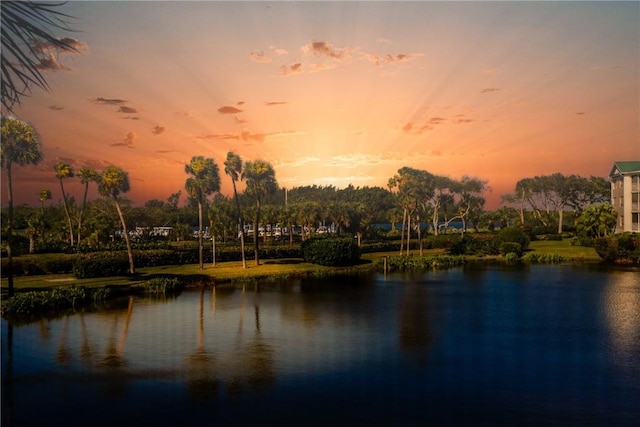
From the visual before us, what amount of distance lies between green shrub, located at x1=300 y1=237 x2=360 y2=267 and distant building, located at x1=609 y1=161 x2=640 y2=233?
159 ft

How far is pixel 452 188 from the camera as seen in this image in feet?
472

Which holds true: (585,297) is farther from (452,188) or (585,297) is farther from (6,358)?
(452,188)

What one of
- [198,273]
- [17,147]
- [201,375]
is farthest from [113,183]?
[201,375]

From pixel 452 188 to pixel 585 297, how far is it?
102 metres

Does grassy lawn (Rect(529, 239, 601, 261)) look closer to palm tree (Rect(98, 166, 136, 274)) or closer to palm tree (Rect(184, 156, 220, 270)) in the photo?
palm tree (Rect(184, 156, 220, 270))

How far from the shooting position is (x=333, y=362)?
2567 cm

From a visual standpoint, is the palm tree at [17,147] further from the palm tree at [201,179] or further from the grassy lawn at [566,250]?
the grassy lawn at [566,250]

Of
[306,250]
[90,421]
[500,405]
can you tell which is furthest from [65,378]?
[306,250]

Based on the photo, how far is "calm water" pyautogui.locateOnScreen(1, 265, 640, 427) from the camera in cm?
1955

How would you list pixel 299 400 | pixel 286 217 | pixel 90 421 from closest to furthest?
pixel 90 421 → pixel 299 400 → pixel 286 217

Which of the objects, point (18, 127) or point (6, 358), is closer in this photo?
point (6, 358)

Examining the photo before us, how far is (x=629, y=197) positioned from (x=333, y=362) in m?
80.1

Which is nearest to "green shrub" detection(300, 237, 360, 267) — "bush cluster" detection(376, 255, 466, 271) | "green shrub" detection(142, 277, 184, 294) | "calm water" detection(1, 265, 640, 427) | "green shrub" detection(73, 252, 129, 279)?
"bush cluster" detection(376, 255, 466, 271)

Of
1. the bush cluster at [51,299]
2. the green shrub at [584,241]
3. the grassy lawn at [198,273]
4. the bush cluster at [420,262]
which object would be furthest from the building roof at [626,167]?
the bush cluster at [51,299]
